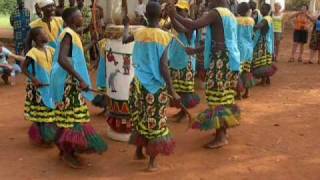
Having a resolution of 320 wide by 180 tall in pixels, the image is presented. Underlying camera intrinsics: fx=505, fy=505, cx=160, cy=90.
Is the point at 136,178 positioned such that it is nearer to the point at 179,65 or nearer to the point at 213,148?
the point at 213,148

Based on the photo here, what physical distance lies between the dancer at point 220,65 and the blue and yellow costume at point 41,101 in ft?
5.60

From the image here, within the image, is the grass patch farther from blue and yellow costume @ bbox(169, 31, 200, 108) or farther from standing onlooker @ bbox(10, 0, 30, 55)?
blue and yellow costume @ bbox(169, 31, 200, 108)

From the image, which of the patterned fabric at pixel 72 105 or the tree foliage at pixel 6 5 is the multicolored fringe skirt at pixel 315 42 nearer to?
the patterned fabric at pixel 72 105

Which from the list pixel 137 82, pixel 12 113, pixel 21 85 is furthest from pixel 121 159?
pixel 21 85

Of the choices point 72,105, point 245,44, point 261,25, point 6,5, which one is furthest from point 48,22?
point 6,5

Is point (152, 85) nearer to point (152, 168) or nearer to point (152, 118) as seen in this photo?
point (152, 118)

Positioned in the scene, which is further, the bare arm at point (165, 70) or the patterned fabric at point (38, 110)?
the patterned fabric at point (38, 110)

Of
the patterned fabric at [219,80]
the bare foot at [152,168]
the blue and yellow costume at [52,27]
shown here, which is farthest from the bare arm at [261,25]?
the bare foot at [152,168]

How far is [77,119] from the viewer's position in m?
5.30

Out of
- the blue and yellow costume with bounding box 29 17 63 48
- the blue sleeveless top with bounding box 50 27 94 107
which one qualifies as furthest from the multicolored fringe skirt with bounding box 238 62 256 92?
the blue sleeveless top with bounding box 50 27 94 107

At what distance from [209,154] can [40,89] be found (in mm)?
2188

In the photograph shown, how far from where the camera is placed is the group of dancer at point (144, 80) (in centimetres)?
519

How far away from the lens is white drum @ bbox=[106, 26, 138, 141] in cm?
615

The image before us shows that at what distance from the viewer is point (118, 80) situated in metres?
6.29
